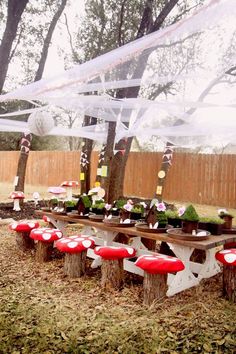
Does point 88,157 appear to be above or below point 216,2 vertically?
below

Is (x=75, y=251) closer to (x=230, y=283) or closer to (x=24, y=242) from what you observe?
(x=24, y=242)

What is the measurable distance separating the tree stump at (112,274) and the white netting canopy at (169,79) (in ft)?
5.43

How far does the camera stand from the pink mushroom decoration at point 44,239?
11.1 feet

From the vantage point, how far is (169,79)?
10.9 ft

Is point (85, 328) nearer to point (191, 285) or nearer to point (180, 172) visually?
point (191, 285)

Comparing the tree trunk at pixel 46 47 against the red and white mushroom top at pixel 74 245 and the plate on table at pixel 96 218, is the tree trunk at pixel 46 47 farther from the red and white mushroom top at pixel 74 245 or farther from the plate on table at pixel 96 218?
the red and white mushroom top at pixel 74 245

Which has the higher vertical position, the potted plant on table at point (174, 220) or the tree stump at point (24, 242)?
the potted plant on table at point (174, 220)

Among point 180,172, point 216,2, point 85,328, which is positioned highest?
point 216,2

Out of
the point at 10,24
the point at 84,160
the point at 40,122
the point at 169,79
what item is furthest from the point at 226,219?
the point at 84,160

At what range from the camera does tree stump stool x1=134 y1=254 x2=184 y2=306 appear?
2.48m

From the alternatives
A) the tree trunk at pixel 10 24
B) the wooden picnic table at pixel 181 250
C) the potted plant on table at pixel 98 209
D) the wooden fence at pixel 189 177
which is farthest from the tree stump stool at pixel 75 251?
the wooden fence at pixel 189 177

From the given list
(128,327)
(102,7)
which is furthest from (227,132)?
(102,7)

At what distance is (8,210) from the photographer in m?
6.79

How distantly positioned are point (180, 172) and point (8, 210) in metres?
5.45
